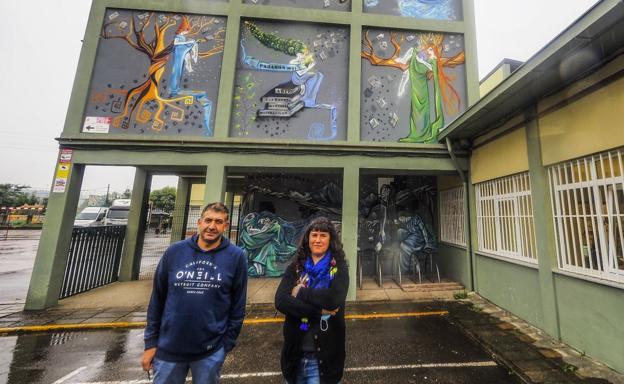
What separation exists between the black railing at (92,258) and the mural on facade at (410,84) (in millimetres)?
7790

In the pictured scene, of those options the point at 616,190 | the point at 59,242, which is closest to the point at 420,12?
the point at 616,190

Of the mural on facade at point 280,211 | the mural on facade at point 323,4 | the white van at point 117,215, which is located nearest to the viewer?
the mural on facade at point 323,4

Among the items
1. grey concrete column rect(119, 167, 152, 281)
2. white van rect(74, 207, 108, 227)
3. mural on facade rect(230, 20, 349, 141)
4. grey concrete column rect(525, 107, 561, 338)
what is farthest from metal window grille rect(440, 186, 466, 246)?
white van rect(74, 207, 108, 227)

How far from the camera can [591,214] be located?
Result: 3.67 metres

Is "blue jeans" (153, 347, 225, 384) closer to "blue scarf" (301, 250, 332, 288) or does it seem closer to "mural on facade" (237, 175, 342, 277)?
"blue scarf" (301, 250, 332, 288)

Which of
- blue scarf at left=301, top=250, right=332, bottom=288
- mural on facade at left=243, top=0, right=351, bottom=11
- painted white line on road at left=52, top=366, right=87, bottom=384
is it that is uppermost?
mural on facade at left=243, top=0, right=351, bottom=11

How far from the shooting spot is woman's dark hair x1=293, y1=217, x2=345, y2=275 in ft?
6.72

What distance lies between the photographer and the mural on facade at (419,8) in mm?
7172

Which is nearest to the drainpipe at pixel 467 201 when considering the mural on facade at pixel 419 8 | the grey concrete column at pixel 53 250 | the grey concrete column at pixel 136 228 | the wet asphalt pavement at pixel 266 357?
the wet asphalt pavement at pixel 266 357

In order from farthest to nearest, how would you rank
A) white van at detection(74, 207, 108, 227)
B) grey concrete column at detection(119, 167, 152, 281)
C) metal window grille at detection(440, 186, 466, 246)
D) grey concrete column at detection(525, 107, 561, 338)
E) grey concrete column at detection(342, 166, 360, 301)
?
white van at detection(74, 207, 108, 227)
grey concrete column at detection(119, 167, 152, 281)
metal window grille at detection(440, 186, 466, 246)
grey concrete column at detection(342, 166, 360, 301)
grey concrete column at detection(525, 107, 561, 338)

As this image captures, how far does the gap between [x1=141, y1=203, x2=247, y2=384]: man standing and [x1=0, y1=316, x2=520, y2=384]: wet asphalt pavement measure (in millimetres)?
1539

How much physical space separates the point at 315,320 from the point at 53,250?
22.5 ft

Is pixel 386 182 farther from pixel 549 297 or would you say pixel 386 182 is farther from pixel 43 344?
pixel 43 344

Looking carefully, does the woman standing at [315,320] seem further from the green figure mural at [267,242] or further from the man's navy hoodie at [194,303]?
the green figure mural at [267,242]
